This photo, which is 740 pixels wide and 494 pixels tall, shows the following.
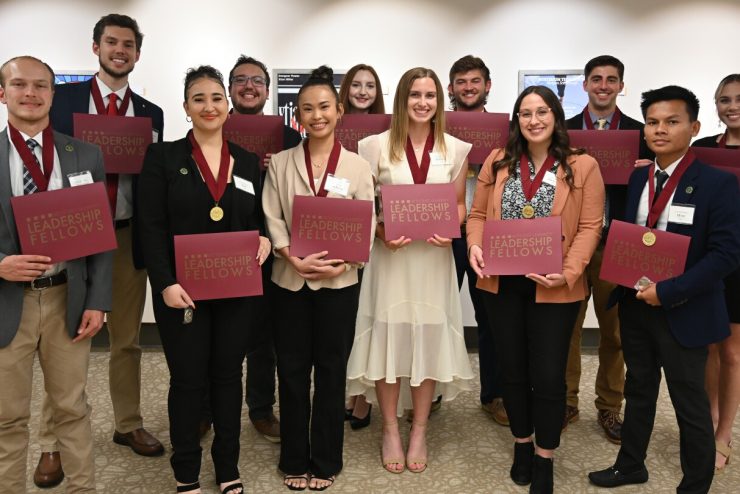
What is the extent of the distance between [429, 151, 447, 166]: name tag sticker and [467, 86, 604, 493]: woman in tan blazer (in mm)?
216

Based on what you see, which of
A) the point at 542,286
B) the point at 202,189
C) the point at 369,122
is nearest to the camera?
the point at 202,189

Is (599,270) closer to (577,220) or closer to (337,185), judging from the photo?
(577,220)

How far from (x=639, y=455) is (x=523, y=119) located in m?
1.65

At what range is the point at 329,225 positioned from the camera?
2.34 meters

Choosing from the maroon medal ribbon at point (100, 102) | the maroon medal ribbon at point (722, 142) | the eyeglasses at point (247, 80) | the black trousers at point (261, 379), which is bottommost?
the black trousers at point (261, 379)

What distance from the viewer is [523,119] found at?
2447mm

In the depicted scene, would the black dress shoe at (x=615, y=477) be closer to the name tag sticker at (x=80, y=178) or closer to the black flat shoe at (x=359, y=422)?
the black flat shoe at (x=359, y=422)

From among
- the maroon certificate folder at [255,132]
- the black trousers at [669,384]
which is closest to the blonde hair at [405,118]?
the maroon certificate folder at [255,132]

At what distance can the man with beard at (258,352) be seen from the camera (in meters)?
3.08

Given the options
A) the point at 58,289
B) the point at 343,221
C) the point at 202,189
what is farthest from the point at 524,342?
the point at 58,289

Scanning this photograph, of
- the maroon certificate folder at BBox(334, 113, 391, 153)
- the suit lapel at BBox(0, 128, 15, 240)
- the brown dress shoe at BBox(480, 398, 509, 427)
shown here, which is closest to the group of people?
the suit lapel at BBox(0, 128, 15, 240)

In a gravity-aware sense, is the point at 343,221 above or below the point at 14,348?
above

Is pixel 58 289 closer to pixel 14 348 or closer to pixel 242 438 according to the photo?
pixel 14 348

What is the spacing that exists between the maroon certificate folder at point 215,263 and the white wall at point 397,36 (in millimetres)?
3506
